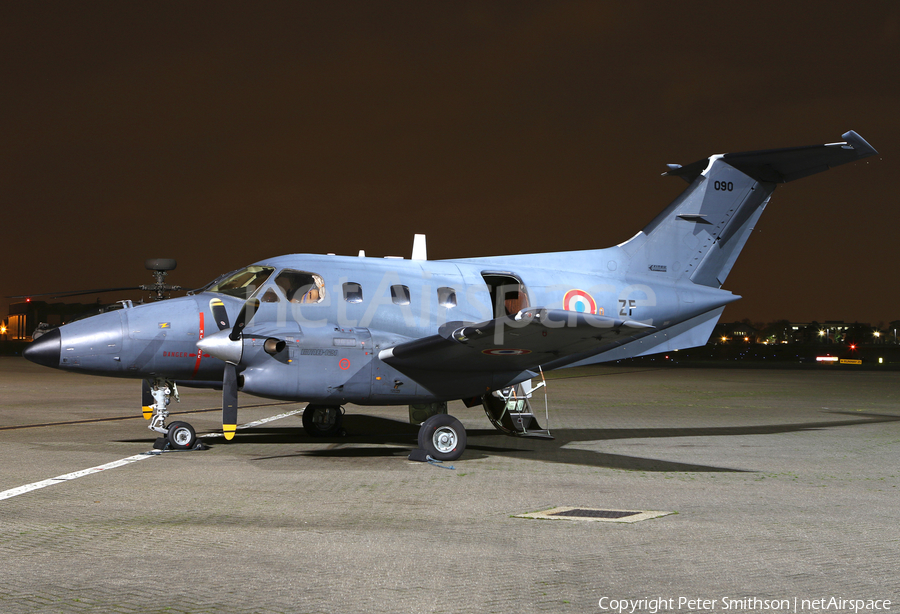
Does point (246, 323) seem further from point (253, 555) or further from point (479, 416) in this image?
point (479, 416)

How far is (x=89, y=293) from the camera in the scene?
57.6 ft

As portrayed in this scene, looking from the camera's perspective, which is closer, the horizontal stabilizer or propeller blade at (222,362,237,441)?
propeller blade at (222,362,237,441)

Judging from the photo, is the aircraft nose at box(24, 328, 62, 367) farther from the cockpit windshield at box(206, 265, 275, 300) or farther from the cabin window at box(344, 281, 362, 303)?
the cabin window at box(344, 281, 362, 303)

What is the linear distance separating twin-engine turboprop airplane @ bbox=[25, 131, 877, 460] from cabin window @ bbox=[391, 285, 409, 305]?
27 millimetres

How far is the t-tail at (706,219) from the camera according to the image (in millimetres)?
16281

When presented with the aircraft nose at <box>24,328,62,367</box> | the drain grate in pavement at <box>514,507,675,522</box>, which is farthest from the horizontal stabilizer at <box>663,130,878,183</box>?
the aircraft nose at <box>24,328,62,367</box>

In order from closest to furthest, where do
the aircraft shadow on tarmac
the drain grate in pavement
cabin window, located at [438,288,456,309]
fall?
1. the drain grate in pavement
2. the aircraft shadow on tarmac
3. cabin window, located at [438,288,456,309]

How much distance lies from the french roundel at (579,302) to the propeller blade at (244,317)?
6011 mm

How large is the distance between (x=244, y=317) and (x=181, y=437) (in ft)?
9.57

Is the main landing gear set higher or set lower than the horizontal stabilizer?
lower

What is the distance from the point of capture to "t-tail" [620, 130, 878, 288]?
641 inches

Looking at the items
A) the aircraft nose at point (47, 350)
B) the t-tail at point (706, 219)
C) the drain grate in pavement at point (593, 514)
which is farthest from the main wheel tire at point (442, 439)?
the aircraft nose at point (47, 350)

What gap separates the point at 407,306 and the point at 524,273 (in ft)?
8.87

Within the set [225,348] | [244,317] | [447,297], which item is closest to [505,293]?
[447,297]
